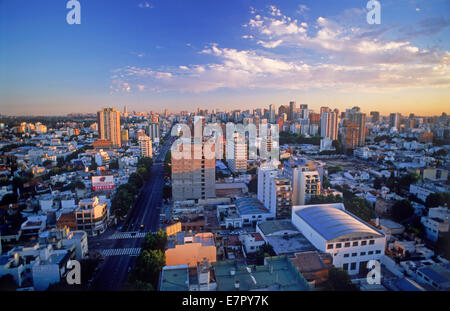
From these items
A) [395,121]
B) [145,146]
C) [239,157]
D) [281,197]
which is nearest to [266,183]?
[281,197]

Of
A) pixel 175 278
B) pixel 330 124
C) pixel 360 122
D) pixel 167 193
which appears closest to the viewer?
pixel 175 278

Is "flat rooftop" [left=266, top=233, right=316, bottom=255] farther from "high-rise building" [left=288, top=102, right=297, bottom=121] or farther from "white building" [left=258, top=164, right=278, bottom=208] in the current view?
"high-rise building" [left=288, top=102, right=297, bottom=121]

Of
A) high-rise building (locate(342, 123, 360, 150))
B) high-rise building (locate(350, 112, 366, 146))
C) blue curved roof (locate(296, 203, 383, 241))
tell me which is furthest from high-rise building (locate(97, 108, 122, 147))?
high-rise building (locate(350, 112, 366, 146))

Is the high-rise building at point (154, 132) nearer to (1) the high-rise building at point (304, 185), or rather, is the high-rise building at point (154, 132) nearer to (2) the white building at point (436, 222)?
(1) the high-rise building at point (304, 185)

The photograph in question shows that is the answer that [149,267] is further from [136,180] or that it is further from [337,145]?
[337,145]

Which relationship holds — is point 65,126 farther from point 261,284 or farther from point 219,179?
point 261,284

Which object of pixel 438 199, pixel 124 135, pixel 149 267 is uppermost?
pixel 124 135
